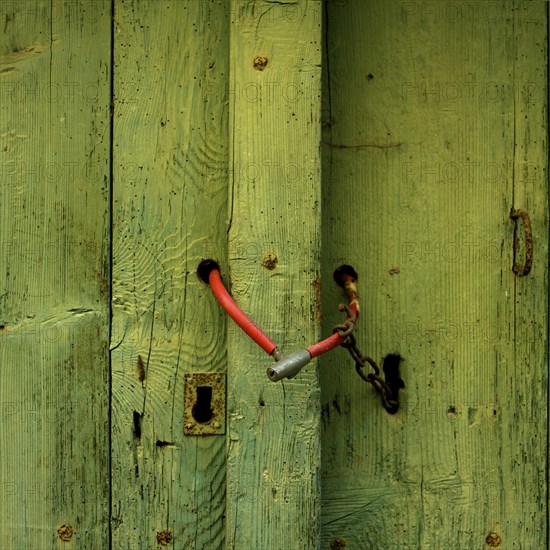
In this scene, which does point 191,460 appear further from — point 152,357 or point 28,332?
point 28,332

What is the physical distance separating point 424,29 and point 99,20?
51 cm

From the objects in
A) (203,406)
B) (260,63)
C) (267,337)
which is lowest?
(203,406)

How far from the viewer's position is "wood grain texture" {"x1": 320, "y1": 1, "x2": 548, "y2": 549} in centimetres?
106

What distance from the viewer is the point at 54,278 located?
103 cm

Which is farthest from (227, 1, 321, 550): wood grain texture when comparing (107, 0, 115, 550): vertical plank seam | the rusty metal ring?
the rusty metal ring

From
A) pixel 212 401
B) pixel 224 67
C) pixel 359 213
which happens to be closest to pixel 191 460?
pixel 212 401

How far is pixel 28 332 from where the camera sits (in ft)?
3.35

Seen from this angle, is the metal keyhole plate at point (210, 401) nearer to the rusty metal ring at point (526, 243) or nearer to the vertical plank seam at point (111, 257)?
the vertical plank seam at point (111, 257)

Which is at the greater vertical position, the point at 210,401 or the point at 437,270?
the point at 437,270

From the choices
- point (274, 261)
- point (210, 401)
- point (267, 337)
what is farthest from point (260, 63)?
point (210, 401)

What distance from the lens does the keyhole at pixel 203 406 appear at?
1026 millimetres

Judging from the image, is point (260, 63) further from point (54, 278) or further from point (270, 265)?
point (54, 278)

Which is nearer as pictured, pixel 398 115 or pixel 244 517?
pixel 244 517

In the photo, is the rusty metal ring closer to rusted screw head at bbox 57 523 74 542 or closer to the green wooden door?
the green wooden door
